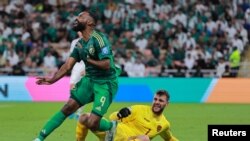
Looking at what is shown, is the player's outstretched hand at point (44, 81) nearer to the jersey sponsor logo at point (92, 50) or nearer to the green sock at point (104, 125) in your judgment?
the jersey sponsor logo at point (92, 50)

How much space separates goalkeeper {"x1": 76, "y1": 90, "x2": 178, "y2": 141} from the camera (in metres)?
11.4

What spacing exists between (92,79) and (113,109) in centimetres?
912

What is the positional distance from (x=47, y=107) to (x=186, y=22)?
10157 millimetres

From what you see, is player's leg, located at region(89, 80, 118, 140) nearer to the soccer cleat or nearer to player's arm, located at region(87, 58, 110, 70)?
the soccer cleat

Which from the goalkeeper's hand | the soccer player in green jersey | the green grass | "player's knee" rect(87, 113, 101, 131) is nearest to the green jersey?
the soccer player in green jersey

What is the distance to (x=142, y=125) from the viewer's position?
11.6m

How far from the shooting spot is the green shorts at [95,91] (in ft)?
37.3

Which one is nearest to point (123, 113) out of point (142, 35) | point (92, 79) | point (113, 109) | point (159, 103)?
point (159, 103)

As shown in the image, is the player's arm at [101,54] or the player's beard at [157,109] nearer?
the player's arm at [101,54]

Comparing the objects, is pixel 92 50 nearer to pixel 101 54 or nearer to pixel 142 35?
pixel 101 54

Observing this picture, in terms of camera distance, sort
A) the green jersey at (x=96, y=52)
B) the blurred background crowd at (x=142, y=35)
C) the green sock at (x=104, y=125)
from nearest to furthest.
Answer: the green sock at (x=104, y=125), the green jersey at (x=96, y=52), the blurred background crowd at (x=142, y=35)

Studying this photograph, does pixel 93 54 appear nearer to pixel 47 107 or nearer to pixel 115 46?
pixel 47 107

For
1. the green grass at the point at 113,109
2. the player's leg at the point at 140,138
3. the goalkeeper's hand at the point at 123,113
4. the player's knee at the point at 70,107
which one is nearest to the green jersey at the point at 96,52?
the player's knee at the point at 70,107

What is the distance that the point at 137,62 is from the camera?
1051 inches
